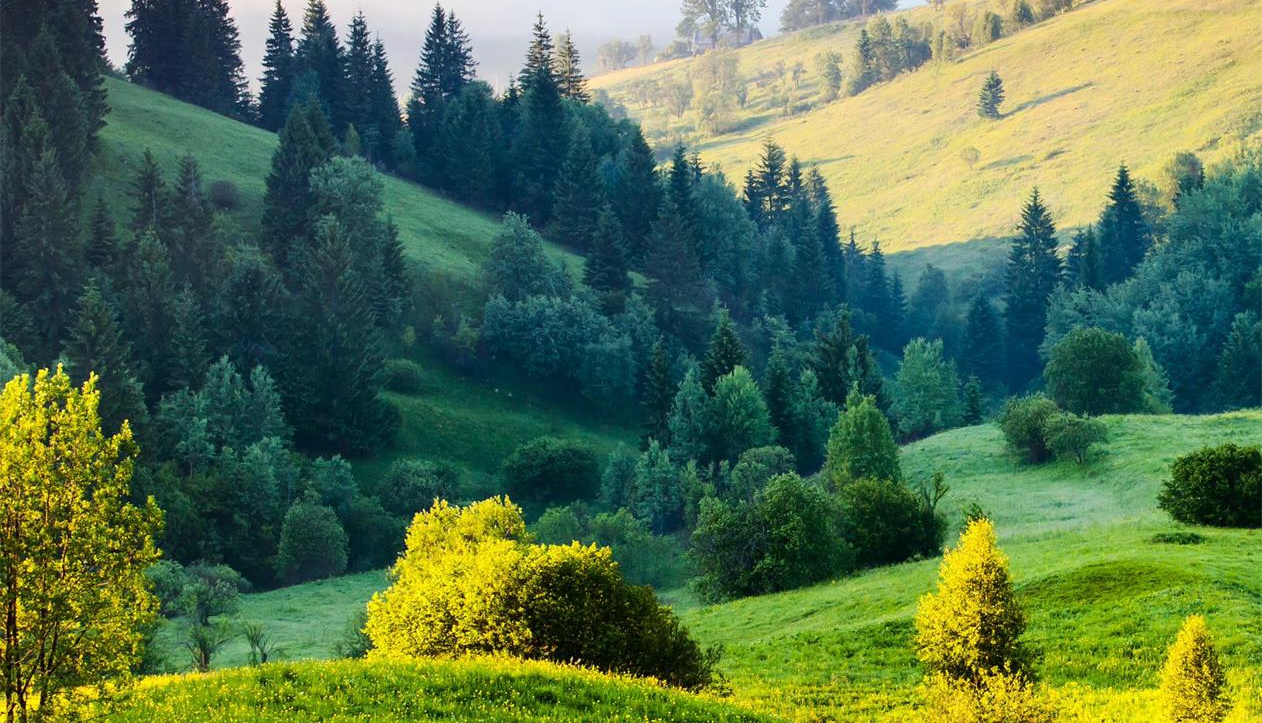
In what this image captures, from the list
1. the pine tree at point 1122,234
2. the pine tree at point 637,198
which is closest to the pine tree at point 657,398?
the pine tree at point 637,198

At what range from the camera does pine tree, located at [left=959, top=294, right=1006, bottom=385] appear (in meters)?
154

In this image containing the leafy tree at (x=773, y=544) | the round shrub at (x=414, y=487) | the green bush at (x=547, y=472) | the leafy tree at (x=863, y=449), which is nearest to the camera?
the leafy tree at (x=773, y=544)

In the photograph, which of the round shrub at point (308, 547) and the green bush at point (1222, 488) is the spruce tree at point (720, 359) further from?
the green bush at point (1222, 488)

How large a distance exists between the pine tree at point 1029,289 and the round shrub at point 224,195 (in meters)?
106

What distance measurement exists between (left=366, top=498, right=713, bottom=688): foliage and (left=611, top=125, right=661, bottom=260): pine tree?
116344 millimetres

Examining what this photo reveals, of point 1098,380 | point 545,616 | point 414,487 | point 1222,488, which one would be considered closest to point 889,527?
point 1222,488

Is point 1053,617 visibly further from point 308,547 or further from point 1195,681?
point 308,547

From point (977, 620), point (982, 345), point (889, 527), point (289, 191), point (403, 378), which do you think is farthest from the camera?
point (982, 345)

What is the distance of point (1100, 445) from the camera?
3081 inches

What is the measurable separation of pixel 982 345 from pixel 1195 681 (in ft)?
449

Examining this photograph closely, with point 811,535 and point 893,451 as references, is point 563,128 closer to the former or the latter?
point 893,451

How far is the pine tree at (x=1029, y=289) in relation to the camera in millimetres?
156875

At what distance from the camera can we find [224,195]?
12106cm

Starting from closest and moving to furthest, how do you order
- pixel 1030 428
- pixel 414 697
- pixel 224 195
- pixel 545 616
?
pixel 414 697 → pixel 545 616 → pixel 1030 428 → pixel 224 195
